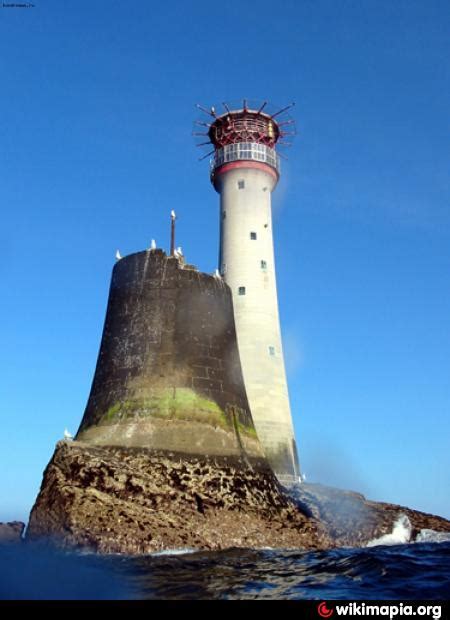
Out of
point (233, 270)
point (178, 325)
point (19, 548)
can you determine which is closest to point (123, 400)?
point (178, 325)

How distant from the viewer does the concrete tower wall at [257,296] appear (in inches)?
1335

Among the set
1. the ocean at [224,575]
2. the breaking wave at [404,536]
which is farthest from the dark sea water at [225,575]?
the breaking wave at [404,536]

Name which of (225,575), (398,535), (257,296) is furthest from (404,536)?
(257,296)

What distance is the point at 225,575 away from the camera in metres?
11.4

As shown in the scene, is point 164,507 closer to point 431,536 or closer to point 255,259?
point 431,536

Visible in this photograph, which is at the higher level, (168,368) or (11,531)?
(168,368)

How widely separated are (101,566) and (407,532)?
13.0 metres

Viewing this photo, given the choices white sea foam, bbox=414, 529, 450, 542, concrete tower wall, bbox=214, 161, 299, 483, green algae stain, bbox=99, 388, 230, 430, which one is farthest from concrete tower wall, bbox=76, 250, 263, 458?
concrete tower wall, bbox=214, 161, 299, 483

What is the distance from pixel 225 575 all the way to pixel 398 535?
36.0 ft

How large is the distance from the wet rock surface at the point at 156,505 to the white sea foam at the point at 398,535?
2.38 m

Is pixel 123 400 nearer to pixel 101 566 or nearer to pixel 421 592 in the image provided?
pixel 101 566

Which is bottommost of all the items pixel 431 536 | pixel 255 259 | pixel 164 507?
pixel 431 536
